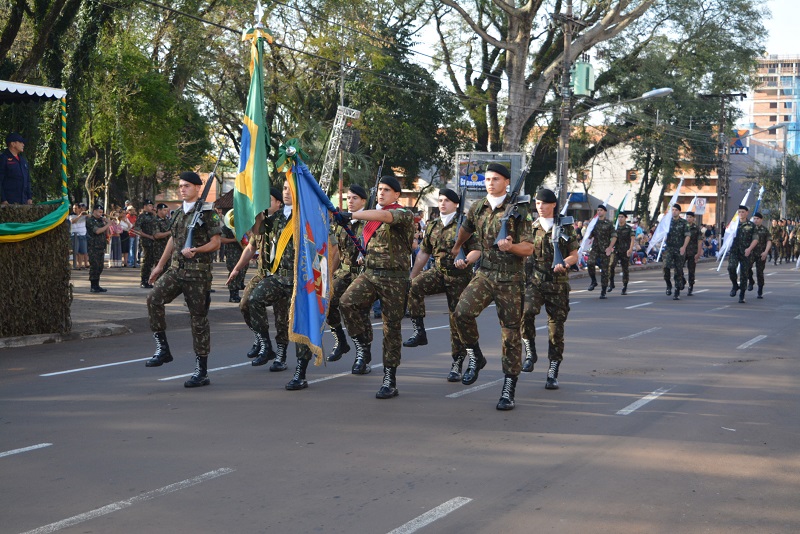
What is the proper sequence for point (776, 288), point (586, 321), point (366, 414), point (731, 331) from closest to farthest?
point (366, 414)
point (731, 331)
point (586, 321)
point (776, 288)

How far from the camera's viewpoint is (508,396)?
307 inches

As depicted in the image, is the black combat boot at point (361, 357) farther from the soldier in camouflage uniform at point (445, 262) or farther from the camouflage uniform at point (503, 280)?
the camouflage uniform at point (503, 280)

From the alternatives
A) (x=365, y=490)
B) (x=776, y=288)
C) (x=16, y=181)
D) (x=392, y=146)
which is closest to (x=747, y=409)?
(x=365, y=490)

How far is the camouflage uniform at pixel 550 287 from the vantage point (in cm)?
884

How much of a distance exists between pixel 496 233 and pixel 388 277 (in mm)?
1169

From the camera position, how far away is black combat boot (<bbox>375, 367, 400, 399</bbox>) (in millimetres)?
8164

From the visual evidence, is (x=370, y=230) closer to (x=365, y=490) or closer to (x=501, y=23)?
(x=365, y=490)

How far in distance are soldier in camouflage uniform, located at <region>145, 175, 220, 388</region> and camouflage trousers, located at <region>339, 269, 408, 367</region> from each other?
134 cm

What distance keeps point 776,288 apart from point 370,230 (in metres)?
17.9

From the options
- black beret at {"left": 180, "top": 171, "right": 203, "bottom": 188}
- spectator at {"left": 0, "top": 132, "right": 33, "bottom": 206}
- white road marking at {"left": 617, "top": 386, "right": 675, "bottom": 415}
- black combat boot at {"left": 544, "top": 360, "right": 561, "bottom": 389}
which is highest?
spectator at {"left": 0, "top": 132, "right": 33, "bottom": 206}

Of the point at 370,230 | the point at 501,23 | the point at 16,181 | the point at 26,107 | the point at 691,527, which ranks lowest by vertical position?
the point at 691,527

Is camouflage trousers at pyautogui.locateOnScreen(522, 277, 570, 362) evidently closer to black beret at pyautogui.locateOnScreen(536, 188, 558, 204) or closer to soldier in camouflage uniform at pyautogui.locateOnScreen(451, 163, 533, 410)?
black beret at pyautogui.locateOnScreen(536, 188, 558, 204)

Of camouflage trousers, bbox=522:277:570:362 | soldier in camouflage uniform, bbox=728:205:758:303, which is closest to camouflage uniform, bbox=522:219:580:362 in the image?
camouflage trousers, bbox=522:277:570:362

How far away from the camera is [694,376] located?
9766 millimetres
